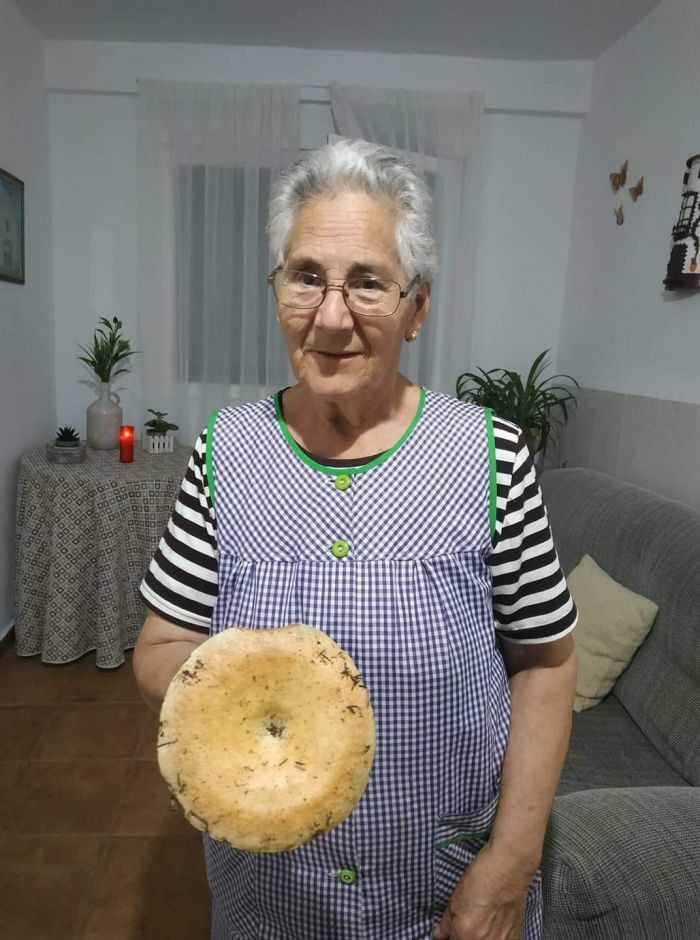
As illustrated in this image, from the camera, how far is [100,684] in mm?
2932

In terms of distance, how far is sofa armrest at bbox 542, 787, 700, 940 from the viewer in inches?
43.6

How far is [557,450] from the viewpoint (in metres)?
3.63

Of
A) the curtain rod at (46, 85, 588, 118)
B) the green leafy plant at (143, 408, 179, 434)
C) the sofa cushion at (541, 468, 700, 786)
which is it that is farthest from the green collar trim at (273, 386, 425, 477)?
the curtain rod at (46, 85, 588, 118)

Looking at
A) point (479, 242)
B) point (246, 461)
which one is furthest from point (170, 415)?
point (246, 461)

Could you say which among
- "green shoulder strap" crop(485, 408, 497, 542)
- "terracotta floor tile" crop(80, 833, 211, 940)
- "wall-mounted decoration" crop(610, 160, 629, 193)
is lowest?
"terracotta floor tile" crop(80, 833, 211, 940)

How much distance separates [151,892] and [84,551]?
1504mm

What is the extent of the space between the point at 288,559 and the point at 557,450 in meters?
3.02

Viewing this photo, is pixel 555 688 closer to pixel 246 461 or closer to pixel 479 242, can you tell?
pixel 246 461

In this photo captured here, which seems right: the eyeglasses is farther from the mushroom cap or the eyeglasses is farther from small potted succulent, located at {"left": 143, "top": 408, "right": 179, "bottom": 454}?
small potted succulent, located at {"left": 143, "top": 408, "right": 179, "bottom": 454}

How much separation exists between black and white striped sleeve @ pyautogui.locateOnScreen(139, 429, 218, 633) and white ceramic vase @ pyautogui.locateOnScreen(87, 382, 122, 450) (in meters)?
2.75

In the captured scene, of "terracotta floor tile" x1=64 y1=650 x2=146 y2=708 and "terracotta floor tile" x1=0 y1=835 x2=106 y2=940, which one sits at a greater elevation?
"terracotta floor tile" x1=64 y1=650 x2=146 y2=708

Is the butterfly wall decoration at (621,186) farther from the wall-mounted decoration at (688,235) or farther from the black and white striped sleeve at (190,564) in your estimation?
the black and white striped sleeve at (190,564)

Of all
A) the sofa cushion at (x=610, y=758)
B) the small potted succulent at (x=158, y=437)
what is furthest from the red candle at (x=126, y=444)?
the sofa cushion at (x=610, y=758)

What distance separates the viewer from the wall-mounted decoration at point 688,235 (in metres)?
2.38
